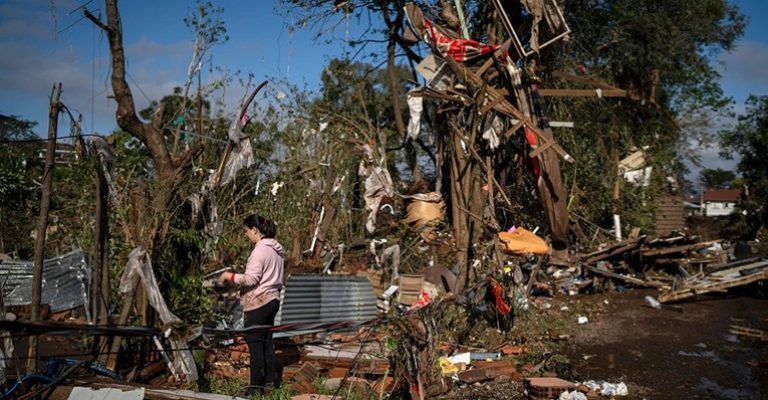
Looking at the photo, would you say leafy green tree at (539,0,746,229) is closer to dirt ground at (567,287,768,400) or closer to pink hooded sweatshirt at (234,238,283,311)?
dirt ground at (567,287,768,400)

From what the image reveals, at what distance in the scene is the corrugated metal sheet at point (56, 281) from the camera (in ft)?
23.1

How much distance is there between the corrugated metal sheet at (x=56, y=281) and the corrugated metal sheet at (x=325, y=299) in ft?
7.13

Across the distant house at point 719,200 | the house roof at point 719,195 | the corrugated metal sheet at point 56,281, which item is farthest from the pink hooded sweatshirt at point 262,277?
the house roof at point 719,195

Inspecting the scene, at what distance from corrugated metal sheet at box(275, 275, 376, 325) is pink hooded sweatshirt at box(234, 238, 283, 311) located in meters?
1.94

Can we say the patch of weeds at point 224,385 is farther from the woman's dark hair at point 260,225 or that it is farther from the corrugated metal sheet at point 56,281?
the corrugated metal sheet at point 56,281

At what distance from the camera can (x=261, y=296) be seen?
17.6 ft

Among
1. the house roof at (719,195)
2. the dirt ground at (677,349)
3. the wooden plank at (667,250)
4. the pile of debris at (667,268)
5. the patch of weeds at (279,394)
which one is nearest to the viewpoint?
the patch of weeds at (279,394)

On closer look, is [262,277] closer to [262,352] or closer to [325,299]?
[262,352]

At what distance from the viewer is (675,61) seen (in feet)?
65.8

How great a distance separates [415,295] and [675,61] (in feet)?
49.0

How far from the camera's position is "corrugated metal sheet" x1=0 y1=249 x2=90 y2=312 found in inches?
278

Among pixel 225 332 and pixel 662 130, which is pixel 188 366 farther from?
pixel 662 130

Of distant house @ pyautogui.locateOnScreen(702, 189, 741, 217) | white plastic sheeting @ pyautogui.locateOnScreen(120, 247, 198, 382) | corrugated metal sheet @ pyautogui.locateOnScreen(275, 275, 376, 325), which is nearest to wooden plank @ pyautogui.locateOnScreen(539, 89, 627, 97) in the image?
corrugated metal sheet @ pyautogui.locateOnScreen(275, 275, 376, 325)

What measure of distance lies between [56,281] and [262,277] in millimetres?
3256
